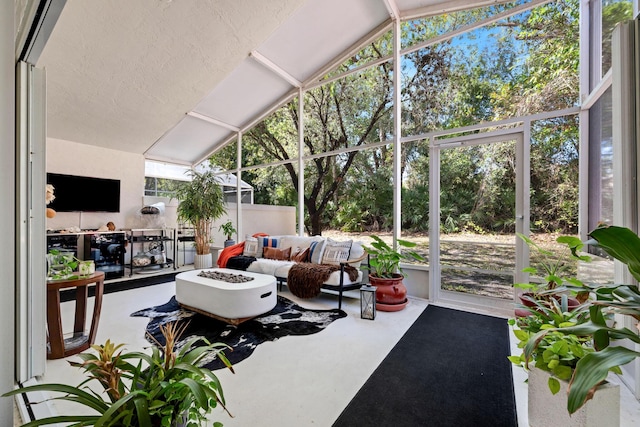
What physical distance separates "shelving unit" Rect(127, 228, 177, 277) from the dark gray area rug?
510 centimetres

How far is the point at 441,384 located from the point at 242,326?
1.86 m

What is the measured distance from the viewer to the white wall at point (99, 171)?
4.73 m

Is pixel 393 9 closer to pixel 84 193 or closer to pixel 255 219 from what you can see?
pixel 255 219

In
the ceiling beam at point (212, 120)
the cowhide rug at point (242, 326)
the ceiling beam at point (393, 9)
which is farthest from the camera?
the ceiling beam at point (212, 120)

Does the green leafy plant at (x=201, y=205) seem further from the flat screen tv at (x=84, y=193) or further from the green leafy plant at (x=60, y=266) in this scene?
the green leafy plant at (x=60, y=266)

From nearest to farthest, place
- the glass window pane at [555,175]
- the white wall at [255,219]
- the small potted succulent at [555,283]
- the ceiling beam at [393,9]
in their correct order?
the small potted succulent at [555,283] < the glass window pane at [555,175] < the ceiling beam at [393,9] < the white wall at [255,219]

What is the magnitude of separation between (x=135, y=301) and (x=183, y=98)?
10.1ft

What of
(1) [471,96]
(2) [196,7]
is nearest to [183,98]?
(2) [196,7]

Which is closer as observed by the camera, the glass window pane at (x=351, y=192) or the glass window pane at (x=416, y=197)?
the glass window pane at (x=416, y=197)

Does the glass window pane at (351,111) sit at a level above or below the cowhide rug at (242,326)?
above

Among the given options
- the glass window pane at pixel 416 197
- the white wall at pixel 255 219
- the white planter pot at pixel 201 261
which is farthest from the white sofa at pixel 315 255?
the white wall at pixel 255 219

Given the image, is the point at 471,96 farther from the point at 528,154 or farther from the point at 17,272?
the point at 17,272

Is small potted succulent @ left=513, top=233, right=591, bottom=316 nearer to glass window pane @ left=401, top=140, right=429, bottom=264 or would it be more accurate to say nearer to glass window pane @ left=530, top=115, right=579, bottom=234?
glass window pane @ left=530, top=115, right=579, bottom=234

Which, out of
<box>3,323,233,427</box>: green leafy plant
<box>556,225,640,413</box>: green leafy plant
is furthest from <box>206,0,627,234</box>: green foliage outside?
<box>3,323,233,427</box>: green leafy plant
